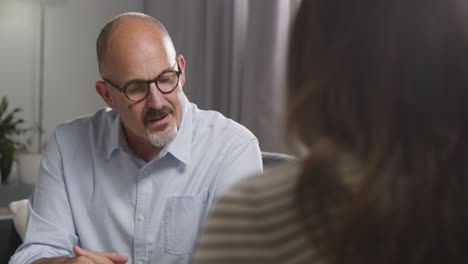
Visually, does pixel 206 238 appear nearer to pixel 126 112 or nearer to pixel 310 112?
pixel 310 112

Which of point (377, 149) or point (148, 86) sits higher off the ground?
point (377, 149)

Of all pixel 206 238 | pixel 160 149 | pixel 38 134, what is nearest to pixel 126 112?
pixel 160 149

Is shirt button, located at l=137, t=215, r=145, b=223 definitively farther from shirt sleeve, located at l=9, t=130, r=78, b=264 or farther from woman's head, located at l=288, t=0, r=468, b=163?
woman's head, located at l=288, t=0, r=468, b=163

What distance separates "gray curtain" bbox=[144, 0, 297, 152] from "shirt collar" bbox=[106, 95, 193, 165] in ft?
4.05

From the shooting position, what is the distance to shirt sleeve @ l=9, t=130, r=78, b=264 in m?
1.67

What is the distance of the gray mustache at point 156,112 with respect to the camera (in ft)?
5.63

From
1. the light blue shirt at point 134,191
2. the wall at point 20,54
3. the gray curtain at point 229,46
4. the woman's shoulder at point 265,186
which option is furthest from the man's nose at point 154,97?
the wall at point 20,54

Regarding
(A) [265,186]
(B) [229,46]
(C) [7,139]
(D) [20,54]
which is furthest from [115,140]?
(D) [20,54]

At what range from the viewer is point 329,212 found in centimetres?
61

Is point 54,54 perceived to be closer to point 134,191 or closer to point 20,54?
point 20,54

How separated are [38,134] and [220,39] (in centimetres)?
138

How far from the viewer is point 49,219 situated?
173 cm

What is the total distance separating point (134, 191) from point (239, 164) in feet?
0.88

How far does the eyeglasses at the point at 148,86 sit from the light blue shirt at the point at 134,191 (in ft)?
0.37
